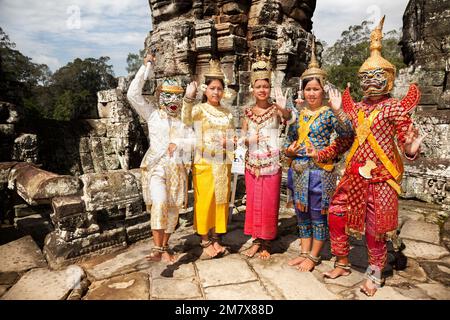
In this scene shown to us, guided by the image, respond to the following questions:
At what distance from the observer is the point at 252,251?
3.37 metres

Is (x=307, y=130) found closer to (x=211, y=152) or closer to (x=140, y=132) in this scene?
(x=211, y=152)

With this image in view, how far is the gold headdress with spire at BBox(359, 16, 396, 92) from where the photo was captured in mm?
2476

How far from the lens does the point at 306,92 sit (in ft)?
9.57

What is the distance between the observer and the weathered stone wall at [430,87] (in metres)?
4.91

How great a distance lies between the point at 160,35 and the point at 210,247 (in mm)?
4458

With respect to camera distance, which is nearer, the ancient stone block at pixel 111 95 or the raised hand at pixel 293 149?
the raised hand at pixel 293 149

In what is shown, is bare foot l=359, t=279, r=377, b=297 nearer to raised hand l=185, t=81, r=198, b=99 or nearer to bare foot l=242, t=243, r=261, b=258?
bare foot l=242, t=243, r=261, b=258

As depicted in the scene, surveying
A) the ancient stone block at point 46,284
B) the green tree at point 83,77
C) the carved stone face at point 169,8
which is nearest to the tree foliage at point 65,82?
the green tree at point 83,77

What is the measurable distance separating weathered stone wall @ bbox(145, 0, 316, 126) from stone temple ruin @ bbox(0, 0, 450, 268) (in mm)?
19

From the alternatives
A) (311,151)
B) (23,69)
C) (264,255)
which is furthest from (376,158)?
(23,69)

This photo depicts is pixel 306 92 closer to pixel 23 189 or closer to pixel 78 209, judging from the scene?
pixel 78 209

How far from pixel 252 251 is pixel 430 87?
5.18 m

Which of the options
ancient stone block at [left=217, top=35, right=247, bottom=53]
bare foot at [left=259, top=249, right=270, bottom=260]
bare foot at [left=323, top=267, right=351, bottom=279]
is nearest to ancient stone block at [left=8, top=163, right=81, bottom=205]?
bare foot at [left=259, top=249, right=270, bottom=260]

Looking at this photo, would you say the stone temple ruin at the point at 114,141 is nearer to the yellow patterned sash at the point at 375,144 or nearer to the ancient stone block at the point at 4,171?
the ancient stone block at the point at 4,171
